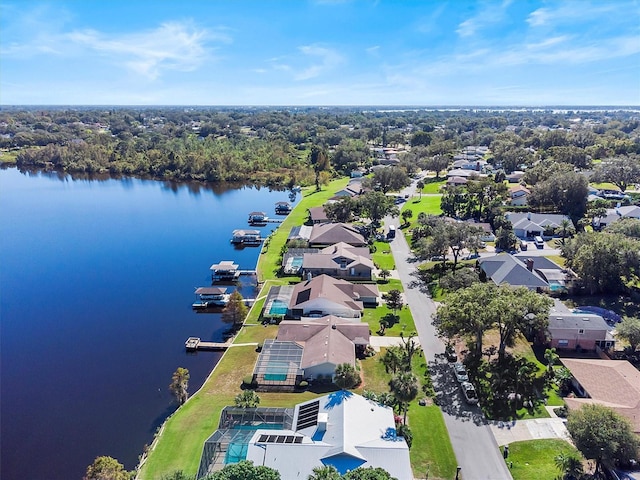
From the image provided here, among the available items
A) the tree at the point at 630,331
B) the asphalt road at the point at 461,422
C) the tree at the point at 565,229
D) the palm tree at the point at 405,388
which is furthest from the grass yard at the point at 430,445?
the tree at the point at 565,229

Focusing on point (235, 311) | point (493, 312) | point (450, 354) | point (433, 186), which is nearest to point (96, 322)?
point (235, 311)

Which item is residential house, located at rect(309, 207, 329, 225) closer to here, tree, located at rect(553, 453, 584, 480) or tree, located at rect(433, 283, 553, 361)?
tree, located at rect(433, 283, 553, 361)

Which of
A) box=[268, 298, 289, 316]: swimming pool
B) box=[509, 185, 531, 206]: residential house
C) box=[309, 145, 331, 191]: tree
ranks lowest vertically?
box=[268, 298, 289, 316]: swimming pool

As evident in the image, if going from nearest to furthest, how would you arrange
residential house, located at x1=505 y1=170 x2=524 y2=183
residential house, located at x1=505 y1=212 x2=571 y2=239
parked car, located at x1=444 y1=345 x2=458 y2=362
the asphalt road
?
the asphalt road → parked car, located at x1=444 y1=345 x2=458 y2=362 → residential house, located at x1=505 y1=212 x2=571 y2=239 → residential house, located at x1=505 y1=170 x2=524 y2=183

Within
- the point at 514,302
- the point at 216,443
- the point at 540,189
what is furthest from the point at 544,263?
the point at 216,443

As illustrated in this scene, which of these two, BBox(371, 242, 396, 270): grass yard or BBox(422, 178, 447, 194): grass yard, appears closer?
BBox(371, 242, 396, 270): grass yard

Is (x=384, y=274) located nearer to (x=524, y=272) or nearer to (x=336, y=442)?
(x=524, y=272)

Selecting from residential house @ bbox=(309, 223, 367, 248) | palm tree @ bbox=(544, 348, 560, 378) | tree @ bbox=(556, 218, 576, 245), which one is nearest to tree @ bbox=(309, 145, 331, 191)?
residential house @ bbox=(309, 223, 367, 248)
